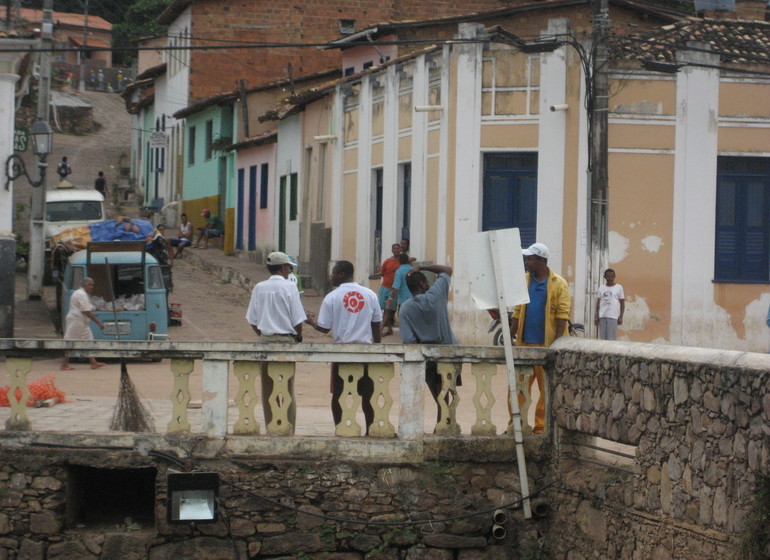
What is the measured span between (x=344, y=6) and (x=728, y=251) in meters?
19.9

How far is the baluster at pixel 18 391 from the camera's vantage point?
10188 mm

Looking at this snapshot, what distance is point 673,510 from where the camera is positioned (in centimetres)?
804

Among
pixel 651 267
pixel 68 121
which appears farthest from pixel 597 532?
pixel 68 121

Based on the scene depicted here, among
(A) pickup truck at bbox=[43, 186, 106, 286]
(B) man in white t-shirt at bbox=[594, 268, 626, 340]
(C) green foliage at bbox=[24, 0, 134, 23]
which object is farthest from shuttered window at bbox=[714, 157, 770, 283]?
(C) green foliage at bbox=[24, 0, 134, 23]

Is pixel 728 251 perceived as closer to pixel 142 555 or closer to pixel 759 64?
pixel 759 64

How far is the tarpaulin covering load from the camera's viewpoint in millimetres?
22484

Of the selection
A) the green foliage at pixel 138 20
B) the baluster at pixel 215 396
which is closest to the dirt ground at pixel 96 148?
the green foliage at pixel 138 20

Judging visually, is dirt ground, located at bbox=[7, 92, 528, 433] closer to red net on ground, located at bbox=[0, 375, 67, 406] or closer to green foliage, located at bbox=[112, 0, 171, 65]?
red net on ground, located at bbox=[0, 375, 67, 406]

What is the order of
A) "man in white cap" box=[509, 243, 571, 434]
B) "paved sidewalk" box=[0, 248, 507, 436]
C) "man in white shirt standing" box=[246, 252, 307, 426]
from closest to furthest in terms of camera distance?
"man in white cap" box=[509, 243, 571, 434]
"man in white shirt standing" box=[246, 252, 307, 426]
"paved sidewalk" box=[0, 248, 507, 436]

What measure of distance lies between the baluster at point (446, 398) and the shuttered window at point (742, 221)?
12116 millimetres

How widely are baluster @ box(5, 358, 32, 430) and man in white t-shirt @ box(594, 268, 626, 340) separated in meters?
9.80

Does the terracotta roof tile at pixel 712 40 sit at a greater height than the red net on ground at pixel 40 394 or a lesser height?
greater

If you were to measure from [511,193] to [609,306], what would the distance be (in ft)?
12.0

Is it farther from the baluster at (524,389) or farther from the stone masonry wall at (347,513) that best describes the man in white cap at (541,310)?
the stone masonry wall at (347,513)
